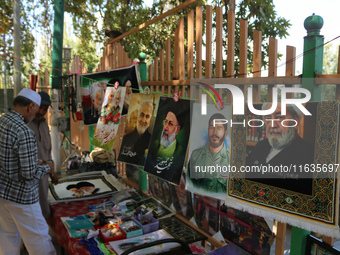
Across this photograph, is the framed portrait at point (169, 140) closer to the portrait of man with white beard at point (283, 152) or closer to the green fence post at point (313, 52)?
the portrait of man with white beard at point (283, 152)

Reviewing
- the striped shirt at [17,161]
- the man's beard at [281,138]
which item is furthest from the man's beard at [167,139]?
the striped shirt at [17,161]

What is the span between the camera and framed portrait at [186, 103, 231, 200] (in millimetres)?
2260

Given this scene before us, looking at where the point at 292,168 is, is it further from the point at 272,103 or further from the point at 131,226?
the point at 131,226

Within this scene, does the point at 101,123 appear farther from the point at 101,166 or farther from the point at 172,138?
the point at 172,138

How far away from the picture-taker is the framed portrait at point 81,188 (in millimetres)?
3764

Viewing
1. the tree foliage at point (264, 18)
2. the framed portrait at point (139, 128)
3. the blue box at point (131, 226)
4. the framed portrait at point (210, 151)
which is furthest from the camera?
the tree foliage at point (264, 18)

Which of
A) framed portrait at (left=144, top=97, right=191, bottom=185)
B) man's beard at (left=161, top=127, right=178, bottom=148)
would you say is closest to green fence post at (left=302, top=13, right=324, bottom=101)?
framed portrait at (left=144, top=97, right=191, bottom=185)

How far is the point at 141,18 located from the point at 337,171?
746 cm

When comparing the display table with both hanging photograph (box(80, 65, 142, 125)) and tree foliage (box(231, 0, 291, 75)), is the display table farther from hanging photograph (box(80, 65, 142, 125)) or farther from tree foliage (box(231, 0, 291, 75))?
tree foliage (box(231, 0, 291, 75))

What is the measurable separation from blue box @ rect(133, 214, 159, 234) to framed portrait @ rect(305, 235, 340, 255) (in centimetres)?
134

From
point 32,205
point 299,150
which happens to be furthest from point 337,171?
point 32,205

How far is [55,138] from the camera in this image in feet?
18.4

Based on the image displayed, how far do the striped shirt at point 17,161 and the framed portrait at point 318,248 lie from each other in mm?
2193

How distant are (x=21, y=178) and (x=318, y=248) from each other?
2350 mm
